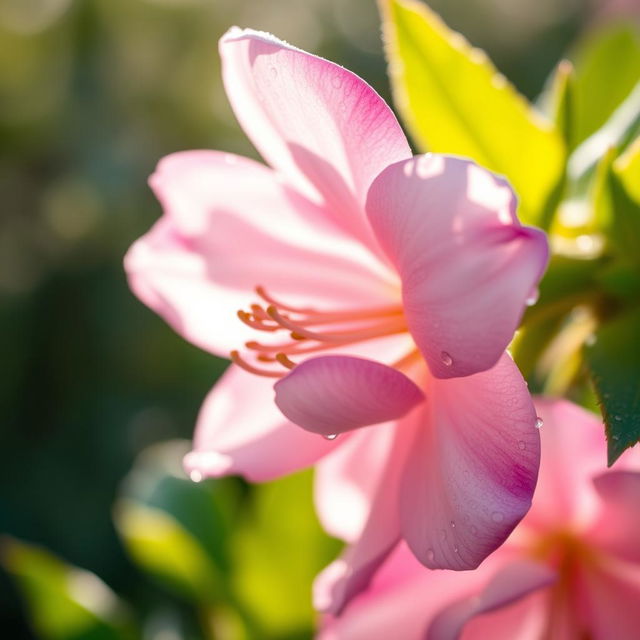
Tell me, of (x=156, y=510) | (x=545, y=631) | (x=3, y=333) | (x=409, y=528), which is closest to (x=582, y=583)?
(x=545, y=631)

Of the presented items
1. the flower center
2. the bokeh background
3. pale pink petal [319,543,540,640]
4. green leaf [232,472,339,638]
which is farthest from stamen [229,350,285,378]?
the bokeh background

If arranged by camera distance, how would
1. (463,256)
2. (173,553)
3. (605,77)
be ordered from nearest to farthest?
(463,256) < (605,77) < (173,553)

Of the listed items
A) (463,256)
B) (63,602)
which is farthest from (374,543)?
(63,602)

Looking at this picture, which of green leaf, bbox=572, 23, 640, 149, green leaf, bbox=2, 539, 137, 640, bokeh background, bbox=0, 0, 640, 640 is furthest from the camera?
bokeh background, bbox=0, 0, 640, 640

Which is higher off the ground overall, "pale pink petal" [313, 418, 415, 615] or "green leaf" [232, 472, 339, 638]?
"pale pink petal" [313, 418, 415, 615]

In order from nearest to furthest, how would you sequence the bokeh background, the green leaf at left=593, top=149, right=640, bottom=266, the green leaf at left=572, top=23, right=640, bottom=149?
the green leaf at left=593, top=149, right=640, bottom=266 → the green leaf at left=572, top=23, right=640, bottom=149 → the bokeh background

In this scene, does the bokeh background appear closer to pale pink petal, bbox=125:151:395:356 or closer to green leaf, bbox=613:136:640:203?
pale pink petal, bbox=125:151:395:356

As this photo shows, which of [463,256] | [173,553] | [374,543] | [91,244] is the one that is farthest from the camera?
[91,244]

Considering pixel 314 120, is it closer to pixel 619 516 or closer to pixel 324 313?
pixel 324 313
